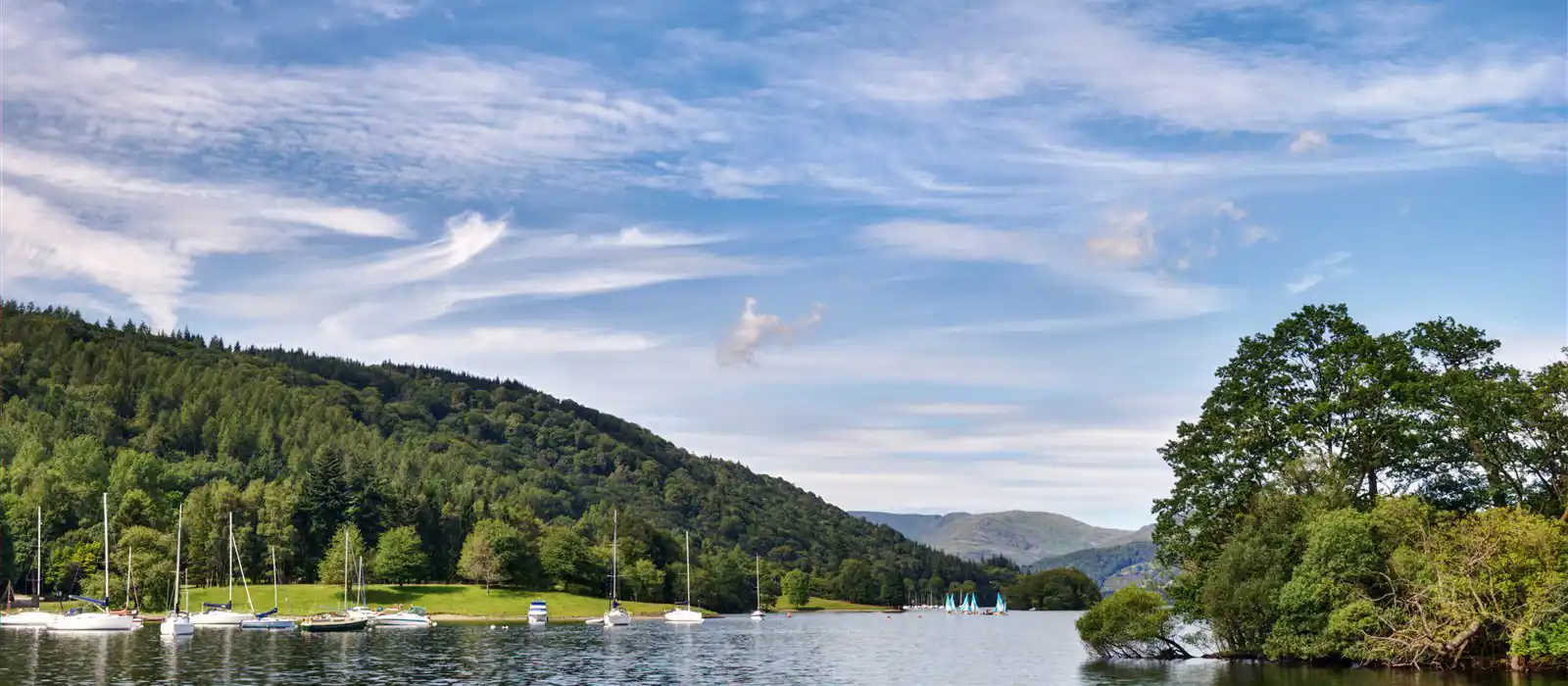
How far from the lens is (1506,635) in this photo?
243ft

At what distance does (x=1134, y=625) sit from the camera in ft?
322

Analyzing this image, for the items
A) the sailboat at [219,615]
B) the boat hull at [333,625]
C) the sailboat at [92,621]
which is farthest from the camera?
the sailboat at [219,615]

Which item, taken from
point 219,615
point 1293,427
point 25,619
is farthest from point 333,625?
point 1293,427

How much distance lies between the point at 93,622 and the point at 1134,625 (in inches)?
4995

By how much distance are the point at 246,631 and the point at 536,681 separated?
336 feet

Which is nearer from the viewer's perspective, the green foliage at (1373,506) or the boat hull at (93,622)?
the green foliage at (1373,506)

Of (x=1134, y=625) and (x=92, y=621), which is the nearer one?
(x=1134, y=625)

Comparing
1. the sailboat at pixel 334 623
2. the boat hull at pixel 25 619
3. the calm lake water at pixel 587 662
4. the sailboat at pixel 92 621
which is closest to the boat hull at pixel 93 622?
the sailboat at pixel 92 621

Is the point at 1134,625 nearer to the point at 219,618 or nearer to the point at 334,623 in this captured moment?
the point at 334,623

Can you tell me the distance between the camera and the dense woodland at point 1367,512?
74125 mm

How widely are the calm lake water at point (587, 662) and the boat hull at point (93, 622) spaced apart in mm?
3365

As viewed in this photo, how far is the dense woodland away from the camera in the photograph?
74125 mm

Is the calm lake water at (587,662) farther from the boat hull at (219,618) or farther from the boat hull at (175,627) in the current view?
the boat hull at (219,618)

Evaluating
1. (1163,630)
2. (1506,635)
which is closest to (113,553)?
(1163,630)
